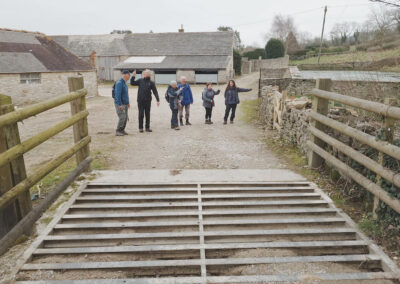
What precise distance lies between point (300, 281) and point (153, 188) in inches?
96.1

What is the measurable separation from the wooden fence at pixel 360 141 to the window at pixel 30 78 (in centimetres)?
1832

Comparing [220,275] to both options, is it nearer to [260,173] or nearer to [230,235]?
[230,235]

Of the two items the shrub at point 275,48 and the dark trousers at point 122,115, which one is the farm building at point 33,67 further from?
the shrub at point 275,48

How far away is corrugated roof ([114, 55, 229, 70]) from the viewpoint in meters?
32.2

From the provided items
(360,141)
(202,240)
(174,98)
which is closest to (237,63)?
(174,98)

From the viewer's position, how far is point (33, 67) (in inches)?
741

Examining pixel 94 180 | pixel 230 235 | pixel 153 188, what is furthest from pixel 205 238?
pixel 94 180

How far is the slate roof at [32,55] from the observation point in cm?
1809

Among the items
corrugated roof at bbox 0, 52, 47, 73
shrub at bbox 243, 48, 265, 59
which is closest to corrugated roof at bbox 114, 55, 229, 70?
corrugated roof at bbox 0, 52, 47, 73

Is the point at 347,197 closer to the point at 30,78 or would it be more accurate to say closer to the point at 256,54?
the point at 30,78

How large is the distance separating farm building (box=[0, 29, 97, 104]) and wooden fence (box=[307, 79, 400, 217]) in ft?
57.2

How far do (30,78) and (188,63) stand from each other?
17794 mm

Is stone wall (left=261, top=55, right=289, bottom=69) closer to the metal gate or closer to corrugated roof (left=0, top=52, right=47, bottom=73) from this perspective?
→ corrugated roof (left=0, top=52, right=47, bottom=73)

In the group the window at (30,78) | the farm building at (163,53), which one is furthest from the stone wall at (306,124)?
the farm building at (163,53)
